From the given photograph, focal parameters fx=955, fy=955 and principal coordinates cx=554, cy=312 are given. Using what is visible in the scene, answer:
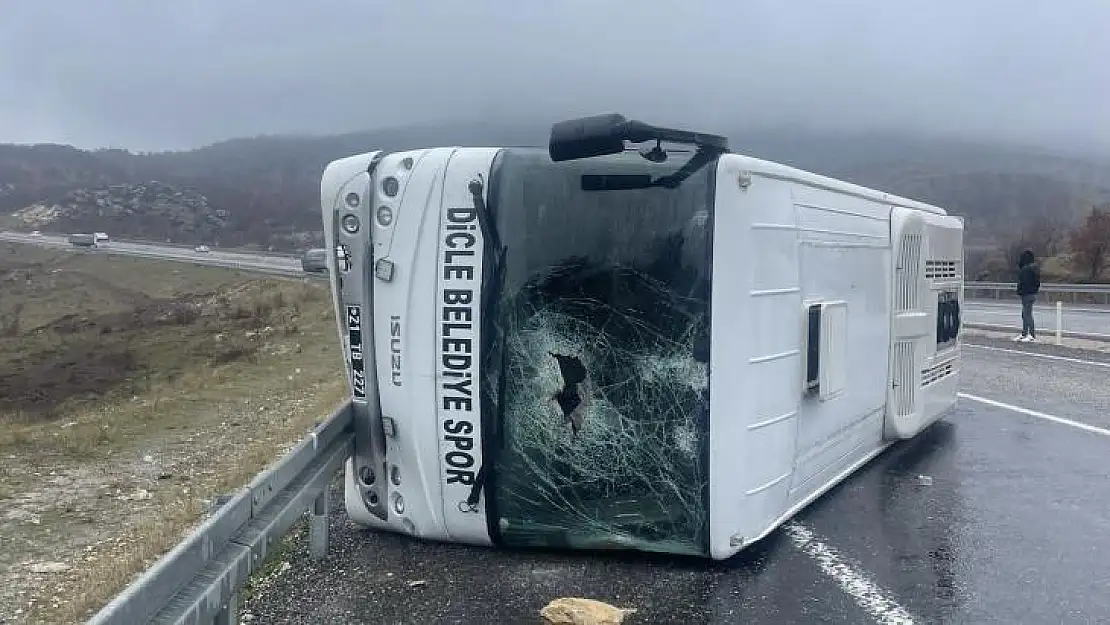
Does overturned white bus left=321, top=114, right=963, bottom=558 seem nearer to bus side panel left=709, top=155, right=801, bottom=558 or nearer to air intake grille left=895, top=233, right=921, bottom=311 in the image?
bus side panel left=709, top=155, right=801, bottom=558

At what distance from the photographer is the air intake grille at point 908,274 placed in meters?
6.82

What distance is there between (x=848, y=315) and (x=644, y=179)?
6.52 feet

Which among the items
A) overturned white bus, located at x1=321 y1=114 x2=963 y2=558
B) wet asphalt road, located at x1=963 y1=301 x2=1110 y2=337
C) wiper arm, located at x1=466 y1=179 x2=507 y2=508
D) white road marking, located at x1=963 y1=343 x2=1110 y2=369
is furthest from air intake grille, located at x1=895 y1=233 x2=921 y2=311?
wet asphalt road, located at x1=963 y1=301 x2=1110 y2=337

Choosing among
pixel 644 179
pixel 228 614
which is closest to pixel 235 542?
pixel 228 614

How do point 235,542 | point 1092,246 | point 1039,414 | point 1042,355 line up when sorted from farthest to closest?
point 1092,246 → point 1042,355 → point 1039,414 → point 235,542

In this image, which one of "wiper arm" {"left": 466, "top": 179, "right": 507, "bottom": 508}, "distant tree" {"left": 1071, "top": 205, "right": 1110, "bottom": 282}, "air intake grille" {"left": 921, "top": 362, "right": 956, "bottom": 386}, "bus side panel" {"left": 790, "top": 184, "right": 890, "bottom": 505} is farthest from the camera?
"distant tree" {"left": 1071, "top": 205, "right": 1110, "bottom": 282}

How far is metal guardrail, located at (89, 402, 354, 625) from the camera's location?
9.76 ft

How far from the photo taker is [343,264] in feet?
16.2

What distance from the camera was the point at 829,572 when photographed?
15.1 ft

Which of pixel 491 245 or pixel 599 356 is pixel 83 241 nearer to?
pixel 491 245

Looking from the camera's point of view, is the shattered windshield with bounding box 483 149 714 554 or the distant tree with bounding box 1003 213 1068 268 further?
the distant tree with bounding box 1003 213 1068 268

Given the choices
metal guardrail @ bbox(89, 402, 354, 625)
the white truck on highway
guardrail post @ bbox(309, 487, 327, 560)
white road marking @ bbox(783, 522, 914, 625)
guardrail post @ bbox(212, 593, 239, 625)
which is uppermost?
the white truck on highway

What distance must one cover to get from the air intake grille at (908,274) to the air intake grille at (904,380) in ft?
0.97

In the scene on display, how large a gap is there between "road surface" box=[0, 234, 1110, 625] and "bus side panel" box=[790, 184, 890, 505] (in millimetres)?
331
